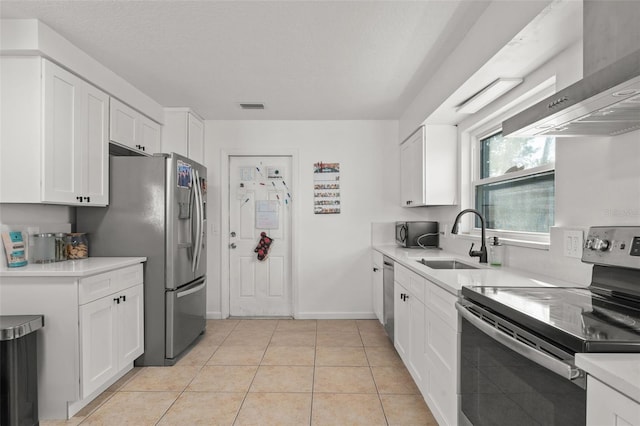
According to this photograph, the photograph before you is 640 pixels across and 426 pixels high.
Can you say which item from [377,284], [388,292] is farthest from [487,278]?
[377,284]

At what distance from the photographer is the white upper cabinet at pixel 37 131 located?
2199 millimetres

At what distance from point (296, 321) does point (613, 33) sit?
147 inches

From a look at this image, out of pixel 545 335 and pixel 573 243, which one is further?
pixel 573 243

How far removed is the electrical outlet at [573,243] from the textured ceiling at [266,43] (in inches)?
51.4

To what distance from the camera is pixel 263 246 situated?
4297mm

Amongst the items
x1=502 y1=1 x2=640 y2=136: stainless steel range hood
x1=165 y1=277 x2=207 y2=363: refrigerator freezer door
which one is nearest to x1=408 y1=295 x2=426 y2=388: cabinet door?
x1=502 y1=1 x2=640 y2=136: stainless steel range hood

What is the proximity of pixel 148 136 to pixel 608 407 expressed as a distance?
378 centimetres

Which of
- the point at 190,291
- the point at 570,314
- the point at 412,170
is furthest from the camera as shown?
the point at 412,170

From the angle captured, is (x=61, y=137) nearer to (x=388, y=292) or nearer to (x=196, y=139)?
(x=196, y=139)

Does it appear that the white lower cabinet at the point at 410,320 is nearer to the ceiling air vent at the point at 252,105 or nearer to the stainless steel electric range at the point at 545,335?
the stainless steel electric range at the point at 545,335

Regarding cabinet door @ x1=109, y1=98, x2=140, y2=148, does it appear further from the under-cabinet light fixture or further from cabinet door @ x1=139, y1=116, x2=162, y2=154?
the under-cabinet light fixture

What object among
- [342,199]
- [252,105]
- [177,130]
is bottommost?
[342,199]

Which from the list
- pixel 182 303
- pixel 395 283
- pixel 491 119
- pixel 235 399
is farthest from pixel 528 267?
pixel 182 303

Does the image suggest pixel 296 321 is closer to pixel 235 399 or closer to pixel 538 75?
pixel 235 399
